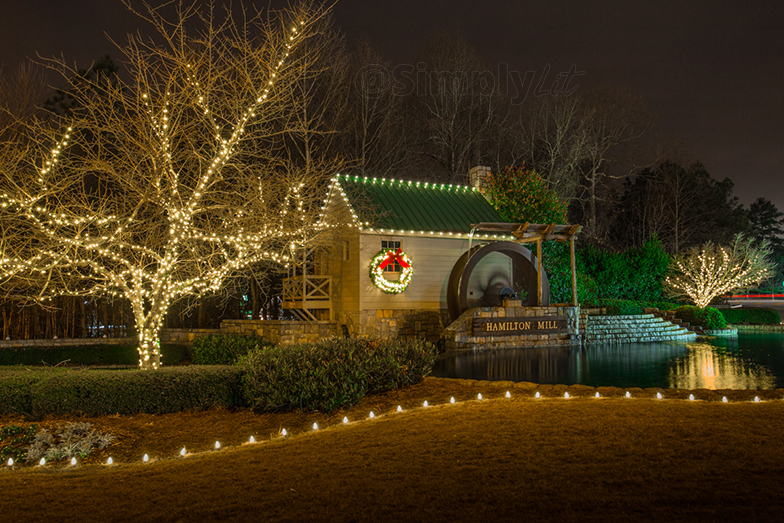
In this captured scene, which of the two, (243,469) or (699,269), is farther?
(699,269)

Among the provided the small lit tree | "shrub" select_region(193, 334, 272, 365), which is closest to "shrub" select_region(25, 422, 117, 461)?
"shrub" select_region(193, 334, 272, 365)

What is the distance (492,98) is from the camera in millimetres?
29484

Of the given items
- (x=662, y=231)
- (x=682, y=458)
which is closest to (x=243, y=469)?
(x=682, y=458)

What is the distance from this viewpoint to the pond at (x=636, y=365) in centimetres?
909

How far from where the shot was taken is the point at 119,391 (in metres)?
7.40

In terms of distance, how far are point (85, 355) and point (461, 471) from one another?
A: 14364 millimetres

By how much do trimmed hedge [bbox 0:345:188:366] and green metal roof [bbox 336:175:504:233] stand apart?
22.0 ft

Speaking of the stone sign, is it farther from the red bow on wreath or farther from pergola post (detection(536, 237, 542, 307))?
the red bow on wreath

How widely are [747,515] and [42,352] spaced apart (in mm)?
16707

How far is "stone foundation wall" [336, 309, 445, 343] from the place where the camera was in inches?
626

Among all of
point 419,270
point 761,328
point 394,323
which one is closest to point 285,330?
point 394,323

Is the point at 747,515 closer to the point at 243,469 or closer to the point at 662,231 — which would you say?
the point at 243,469

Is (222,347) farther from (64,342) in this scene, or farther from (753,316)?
(753,316)

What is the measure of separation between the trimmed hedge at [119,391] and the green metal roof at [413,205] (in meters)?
8.26
